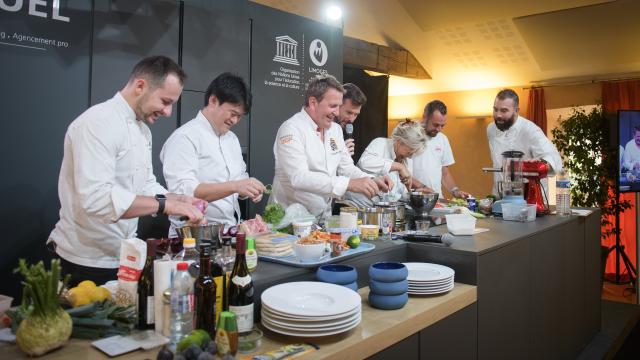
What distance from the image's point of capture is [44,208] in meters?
2.88

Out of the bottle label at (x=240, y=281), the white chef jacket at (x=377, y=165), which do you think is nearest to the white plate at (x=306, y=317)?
the bottle label at (x=240, y=281)

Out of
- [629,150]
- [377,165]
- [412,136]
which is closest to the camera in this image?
[377,165]

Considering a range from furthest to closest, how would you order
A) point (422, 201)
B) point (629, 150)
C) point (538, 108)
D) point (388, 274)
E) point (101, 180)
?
point (538, 108) < point (629, 150) < point (422, 201) < point (101, 180) < point (388, 274)

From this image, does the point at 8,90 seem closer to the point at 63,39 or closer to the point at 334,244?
the point at 63,39

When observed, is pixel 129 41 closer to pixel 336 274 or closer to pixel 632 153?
pixel 336 274

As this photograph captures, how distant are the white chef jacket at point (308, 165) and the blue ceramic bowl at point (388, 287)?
93 cm

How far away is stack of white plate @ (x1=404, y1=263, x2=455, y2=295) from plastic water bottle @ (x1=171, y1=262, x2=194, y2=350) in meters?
0.83

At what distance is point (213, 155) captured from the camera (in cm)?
270

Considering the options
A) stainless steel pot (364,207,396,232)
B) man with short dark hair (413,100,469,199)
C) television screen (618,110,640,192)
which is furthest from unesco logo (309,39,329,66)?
television screen (618,110,640,192)

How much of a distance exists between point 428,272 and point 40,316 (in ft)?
4.24

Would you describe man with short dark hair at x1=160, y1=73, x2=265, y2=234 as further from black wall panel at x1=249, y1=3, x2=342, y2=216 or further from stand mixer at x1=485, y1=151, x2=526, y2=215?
stand mixer at x1=485, y1=151, x2=526, y2=215

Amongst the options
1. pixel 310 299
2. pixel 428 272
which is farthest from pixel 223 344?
pixel 428 272

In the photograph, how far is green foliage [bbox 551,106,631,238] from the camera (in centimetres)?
563

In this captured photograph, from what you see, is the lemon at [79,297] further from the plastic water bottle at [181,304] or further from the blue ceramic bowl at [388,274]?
the blue ceramic bowl at [388,274]
